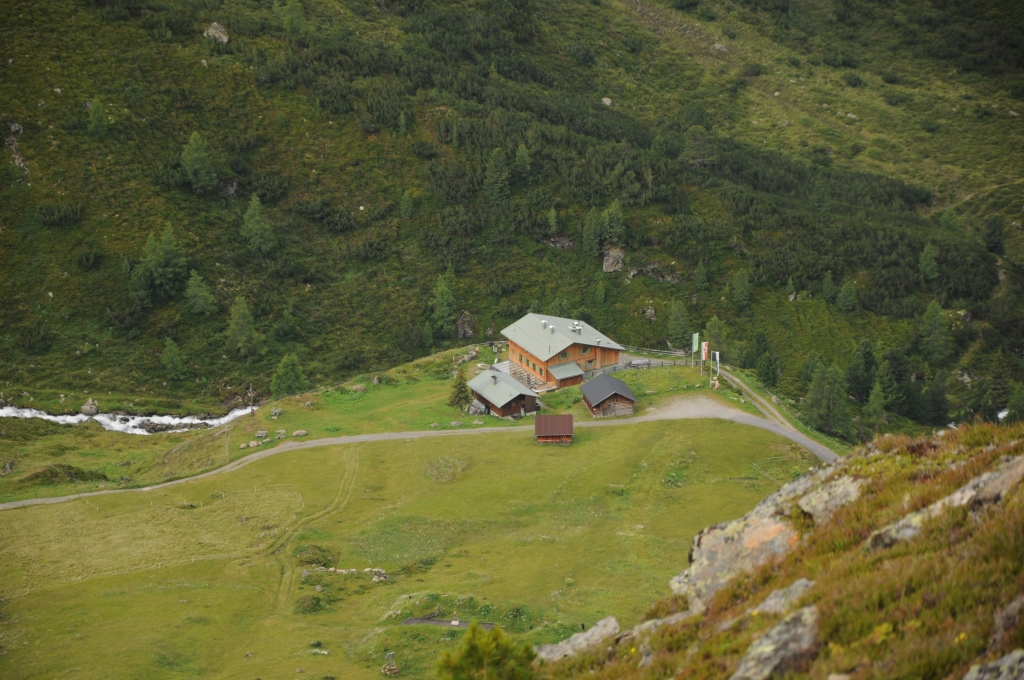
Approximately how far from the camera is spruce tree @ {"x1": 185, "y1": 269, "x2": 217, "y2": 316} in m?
107

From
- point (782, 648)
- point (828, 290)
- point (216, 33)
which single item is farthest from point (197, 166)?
point (782, 648)

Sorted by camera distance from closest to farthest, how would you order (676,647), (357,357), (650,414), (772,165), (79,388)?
(676,647) → (650,414) → (79,388) → (357,357) → (772,165)

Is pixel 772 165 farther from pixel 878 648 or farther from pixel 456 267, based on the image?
pixel 878 648

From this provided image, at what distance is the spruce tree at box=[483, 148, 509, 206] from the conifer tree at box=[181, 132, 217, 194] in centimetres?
4807

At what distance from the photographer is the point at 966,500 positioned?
17234 mm

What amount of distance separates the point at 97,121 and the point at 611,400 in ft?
324

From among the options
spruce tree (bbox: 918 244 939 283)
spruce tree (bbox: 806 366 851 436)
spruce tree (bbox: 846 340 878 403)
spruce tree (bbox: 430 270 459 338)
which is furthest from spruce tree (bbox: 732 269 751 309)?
spruce tree (bbox: 430 270 459 338)

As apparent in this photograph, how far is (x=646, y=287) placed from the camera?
125250 millimetres

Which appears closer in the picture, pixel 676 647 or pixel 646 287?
pixel 676 647

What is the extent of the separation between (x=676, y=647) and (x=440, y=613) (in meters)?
23.8

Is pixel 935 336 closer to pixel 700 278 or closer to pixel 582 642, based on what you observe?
pixel 700 278

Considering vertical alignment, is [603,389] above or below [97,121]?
below

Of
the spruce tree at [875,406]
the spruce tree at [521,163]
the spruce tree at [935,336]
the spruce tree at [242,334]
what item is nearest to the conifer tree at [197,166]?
the spruce tree at [242,334]

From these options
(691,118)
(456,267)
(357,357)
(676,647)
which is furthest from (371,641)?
(691,118)
